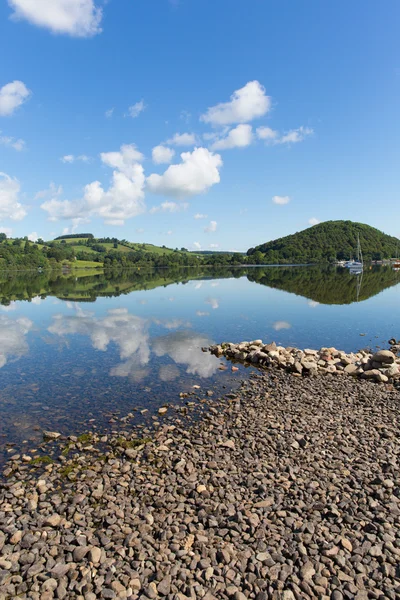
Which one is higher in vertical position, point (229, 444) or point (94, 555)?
point (94, 555)

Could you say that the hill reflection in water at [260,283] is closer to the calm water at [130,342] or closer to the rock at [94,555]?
the calm water at [130,342]

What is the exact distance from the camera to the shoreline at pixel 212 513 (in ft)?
26.6

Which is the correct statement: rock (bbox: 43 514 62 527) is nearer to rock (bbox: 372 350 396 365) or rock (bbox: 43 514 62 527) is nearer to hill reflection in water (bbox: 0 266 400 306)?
rock (bbox: 372 350 396 365)

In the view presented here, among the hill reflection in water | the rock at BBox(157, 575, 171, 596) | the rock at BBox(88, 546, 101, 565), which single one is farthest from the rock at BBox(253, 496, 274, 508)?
the hill reflection in water

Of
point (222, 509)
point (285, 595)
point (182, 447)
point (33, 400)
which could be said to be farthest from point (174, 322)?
point (285, 595)

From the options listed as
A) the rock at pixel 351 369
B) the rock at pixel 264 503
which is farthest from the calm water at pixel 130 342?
the rock at pixel 264 503

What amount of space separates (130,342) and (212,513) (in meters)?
25.3

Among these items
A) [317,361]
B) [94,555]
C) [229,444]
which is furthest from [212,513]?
[317,361]

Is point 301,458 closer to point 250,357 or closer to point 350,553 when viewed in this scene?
point 350,553

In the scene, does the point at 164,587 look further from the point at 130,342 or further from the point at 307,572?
the point at 130,342

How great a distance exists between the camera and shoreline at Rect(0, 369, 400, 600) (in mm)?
8117

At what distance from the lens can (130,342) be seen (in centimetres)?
3453

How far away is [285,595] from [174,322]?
1506 inches

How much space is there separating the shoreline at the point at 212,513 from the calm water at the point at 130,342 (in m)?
4.01
